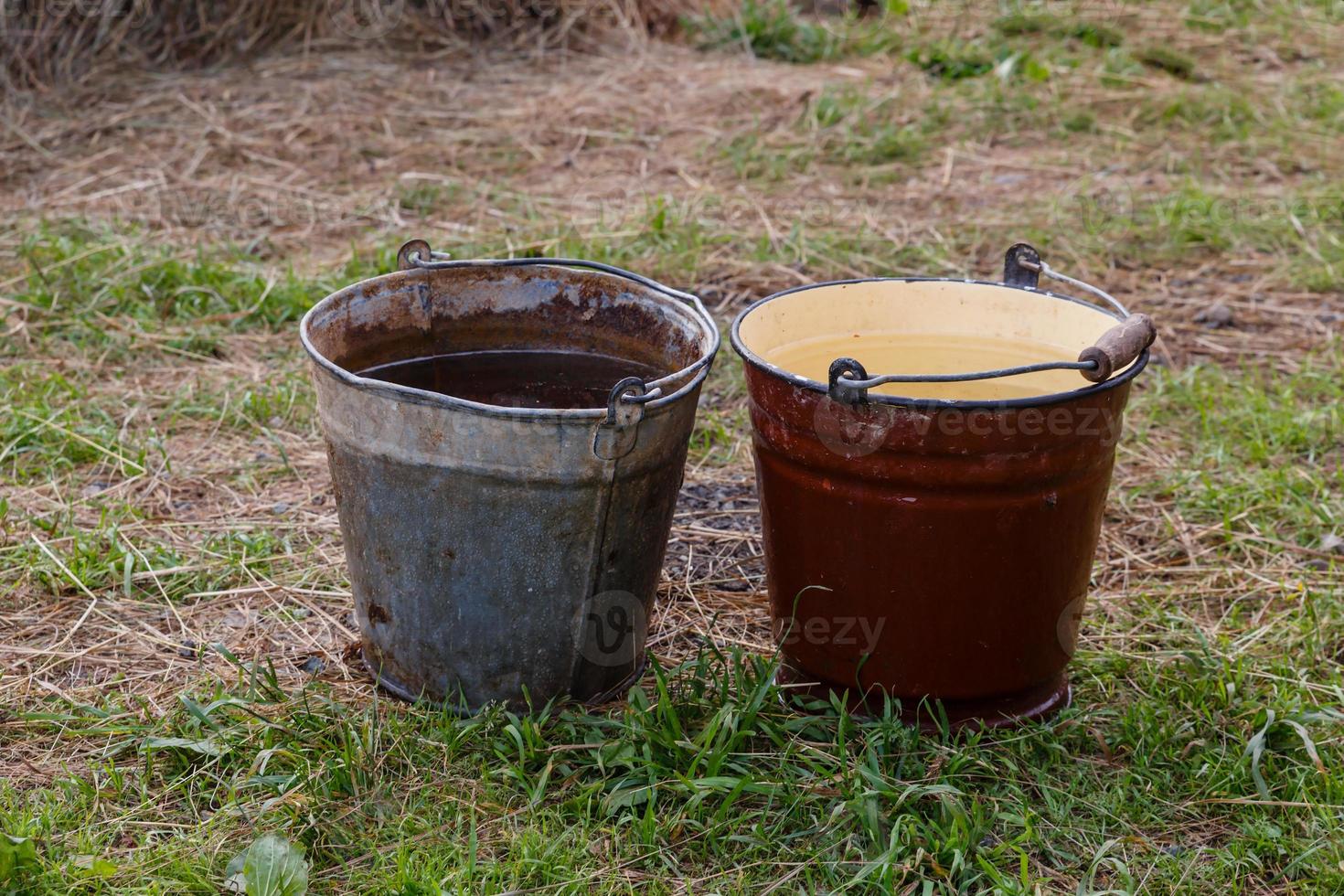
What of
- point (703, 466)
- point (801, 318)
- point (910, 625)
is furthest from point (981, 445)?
point (703, 466)

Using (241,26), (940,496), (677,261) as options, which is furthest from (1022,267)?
(241,26)

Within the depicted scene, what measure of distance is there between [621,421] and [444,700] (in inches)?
24.4

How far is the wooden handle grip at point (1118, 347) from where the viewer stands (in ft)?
6.49

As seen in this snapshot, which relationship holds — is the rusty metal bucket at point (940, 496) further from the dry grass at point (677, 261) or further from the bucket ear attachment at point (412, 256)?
the bucket ear attachment at point (412, 256)

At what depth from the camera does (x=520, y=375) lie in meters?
2.47

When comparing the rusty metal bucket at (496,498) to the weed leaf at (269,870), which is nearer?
the weed leaf at (269,870)

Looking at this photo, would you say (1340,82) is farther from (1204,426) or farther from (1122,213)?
(1204,426)

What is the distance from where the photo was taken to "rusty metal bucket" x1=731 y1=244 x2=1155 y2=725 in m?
1.98

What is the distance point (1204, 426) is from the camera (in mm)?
3357

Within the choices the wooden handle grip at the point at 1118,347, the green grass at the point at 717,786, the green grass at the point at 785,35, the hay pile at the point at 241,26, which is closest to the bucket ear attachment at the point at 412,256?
the green grass at the point at 717,786

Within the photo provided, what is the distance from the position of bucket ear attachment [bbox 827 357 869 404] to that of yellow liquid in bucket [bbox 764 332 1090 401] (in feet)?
1.30

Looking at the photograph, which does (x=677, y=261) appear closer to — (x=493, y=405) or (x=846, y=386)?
(x=493, y=405)

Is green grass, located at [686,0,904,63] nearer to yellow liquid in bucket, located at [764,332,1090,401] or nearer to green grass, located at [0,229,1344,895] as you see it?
yellow liquid in bucket, located at [764,332,1090,401]

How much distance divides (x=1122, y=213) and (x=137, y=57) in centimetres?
434
